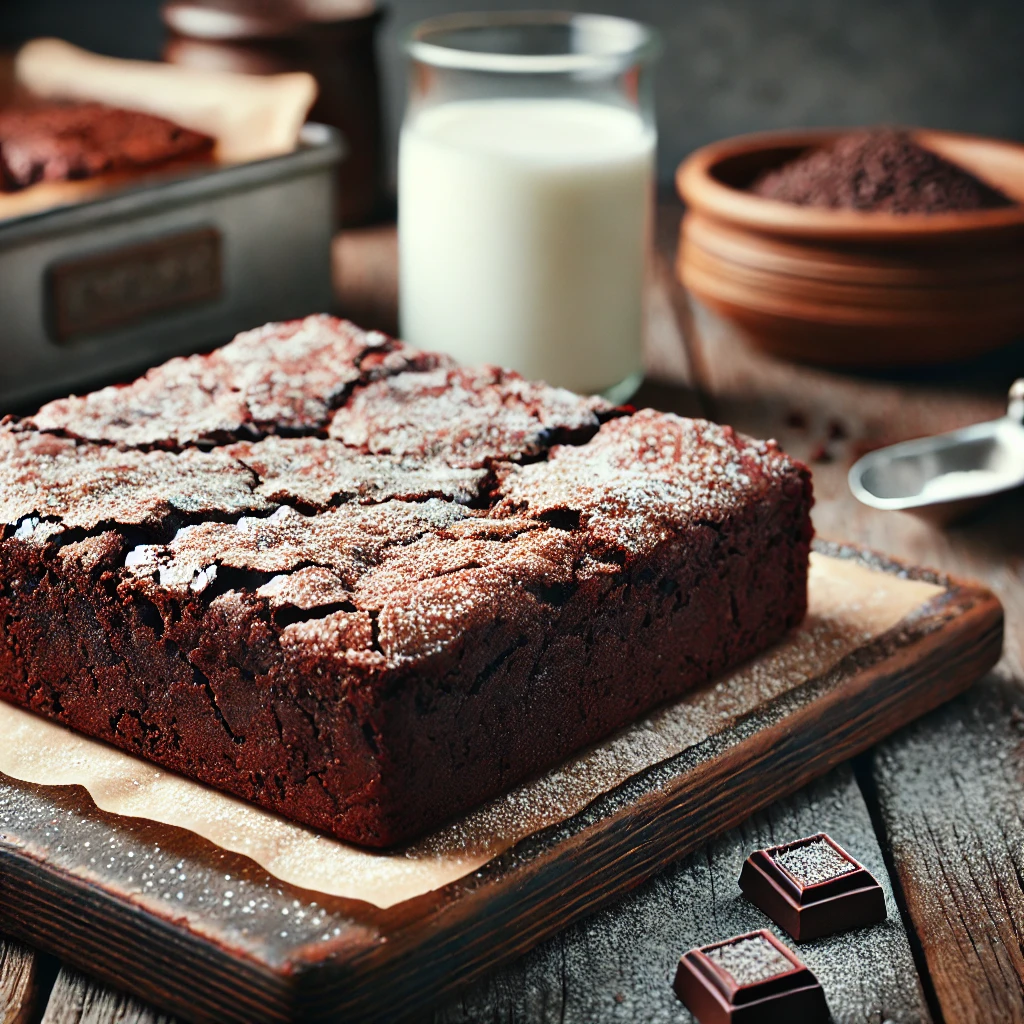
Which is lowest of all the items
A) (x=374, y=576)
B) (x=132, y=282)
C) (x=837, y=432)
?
(x=837, y=432)

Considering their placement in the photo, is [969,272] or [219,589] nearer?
[219,589]

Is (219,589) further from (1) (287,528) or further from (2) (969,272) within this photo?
(2) (969,272)

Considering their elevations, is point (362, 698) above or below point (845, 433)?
above

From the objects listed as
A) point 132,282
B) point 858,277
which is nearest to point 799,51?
point 858,277

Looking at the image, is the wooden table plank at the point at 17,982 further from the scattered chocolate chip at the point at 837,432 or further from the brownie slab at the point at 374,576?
the scattered chocolate chip at the point at 837,432

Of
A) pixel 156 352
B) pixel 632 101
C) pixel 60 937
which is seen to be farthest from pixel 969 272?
pixel 60 937

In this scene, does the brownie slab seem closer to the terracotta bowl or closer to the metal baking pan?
the metal baking pan

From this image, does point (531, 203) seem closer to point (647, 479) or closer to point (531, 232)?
point (531, 232)
